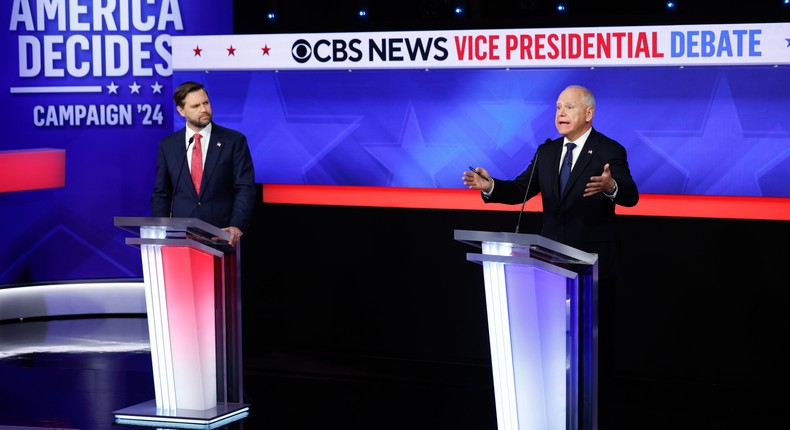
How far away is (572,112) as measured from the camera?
3965 mm

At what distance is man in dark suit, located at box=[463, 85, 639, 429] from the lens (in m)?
3.97

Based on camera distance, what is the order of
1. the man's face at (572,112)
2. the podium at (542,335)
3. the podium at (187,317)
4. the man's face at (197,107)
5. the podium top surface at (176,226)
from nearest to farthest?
the podium at (542,335)
the man's face at (572,112)
the podium top surface at (176,226)
the podium at (187,317)
the man's face at (197,107)

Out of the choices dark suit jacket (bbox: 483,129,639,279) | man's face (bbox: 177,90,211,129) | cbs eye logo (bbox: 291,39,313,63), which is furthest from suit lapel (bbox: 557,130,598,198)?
cbs eye logo (bbox: 291,39,313,63)

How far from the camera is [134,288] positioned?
7.23 meters

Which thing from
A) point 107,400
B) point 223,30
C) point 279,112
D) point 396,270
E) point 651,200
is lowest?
point 107,400

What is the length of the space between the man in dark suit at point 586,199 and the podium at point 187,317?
49.3 inches

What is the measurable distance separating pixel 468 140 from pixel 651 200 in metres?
1.00

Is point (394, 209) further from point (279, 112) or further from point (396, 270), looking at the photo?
point (279, 112)

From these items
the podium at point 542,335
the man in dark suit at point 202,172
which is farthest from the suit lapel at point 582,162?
the man in dark suit at point 202,172

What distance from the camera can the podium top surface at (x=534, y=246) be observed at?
3257 millimetres

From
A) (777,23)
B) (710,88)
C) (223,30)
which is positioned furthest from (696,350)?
(223,30)

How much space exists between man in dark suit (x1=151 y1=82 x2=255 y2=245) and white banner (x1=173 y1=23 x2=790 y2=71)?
44.5 inches

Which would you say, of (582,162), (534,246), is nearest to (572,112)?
(582,162)

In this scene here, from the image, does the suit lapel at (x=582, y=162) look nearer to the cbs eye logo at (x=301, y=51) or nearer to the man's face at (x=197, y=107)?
the man's face at (x=197, y=107)
